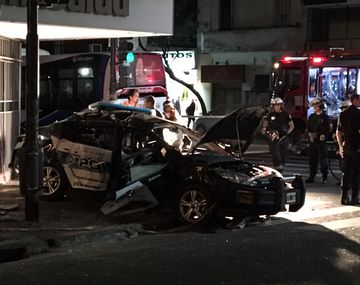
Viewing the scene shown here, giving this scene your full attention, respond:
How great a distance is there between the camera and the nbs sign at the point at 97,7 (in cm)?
1065

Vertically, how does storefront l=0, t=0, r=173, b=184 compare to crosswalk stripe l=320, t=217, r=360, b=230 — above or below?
above

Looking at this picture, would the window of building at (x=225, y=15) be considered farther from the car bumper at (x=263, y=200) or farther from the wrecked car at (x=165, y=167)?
the car bumper at (x=263, y=200)

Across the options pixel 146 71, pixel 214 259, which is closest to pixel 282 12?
pixel 146 71

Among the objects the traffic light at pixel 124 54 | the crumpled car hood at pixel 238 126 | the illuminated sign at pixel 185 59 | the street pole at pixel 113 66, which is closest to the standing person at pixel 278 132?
the crumpled car hood at pixel 238 126

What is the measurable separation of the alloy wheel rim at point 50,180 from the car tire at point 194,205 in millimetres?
2583

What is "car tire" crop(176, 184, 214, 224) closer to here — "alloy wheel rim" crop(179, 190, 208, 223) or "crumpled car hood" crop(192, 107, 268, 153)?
"alloy wheel rim" crop(179, 190, 208, 223)

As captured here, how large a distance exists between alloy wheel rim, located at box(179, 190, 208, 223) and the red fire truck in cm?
1253

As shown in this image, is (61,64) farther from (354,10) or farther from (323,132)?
(354,10)

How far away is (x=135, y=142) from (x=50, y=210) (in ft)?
5.66

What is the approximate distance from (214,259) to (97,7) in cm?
566

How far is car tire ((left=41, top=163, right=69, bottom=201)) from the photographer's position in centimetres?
1074

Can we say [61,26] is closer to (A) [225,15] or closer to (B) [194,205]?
(B) [194,205]

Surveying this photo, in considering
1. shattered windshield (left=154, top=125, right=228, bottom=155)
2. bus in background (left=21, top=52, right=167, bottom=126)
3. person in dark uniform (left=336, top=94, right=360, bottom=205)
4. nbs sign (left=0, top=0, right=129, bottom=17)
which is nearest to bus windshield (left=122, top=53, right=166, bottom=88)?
bus in background (left=21, top=52, right=167, bottom=126)

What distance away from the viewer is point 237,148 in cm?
1019
